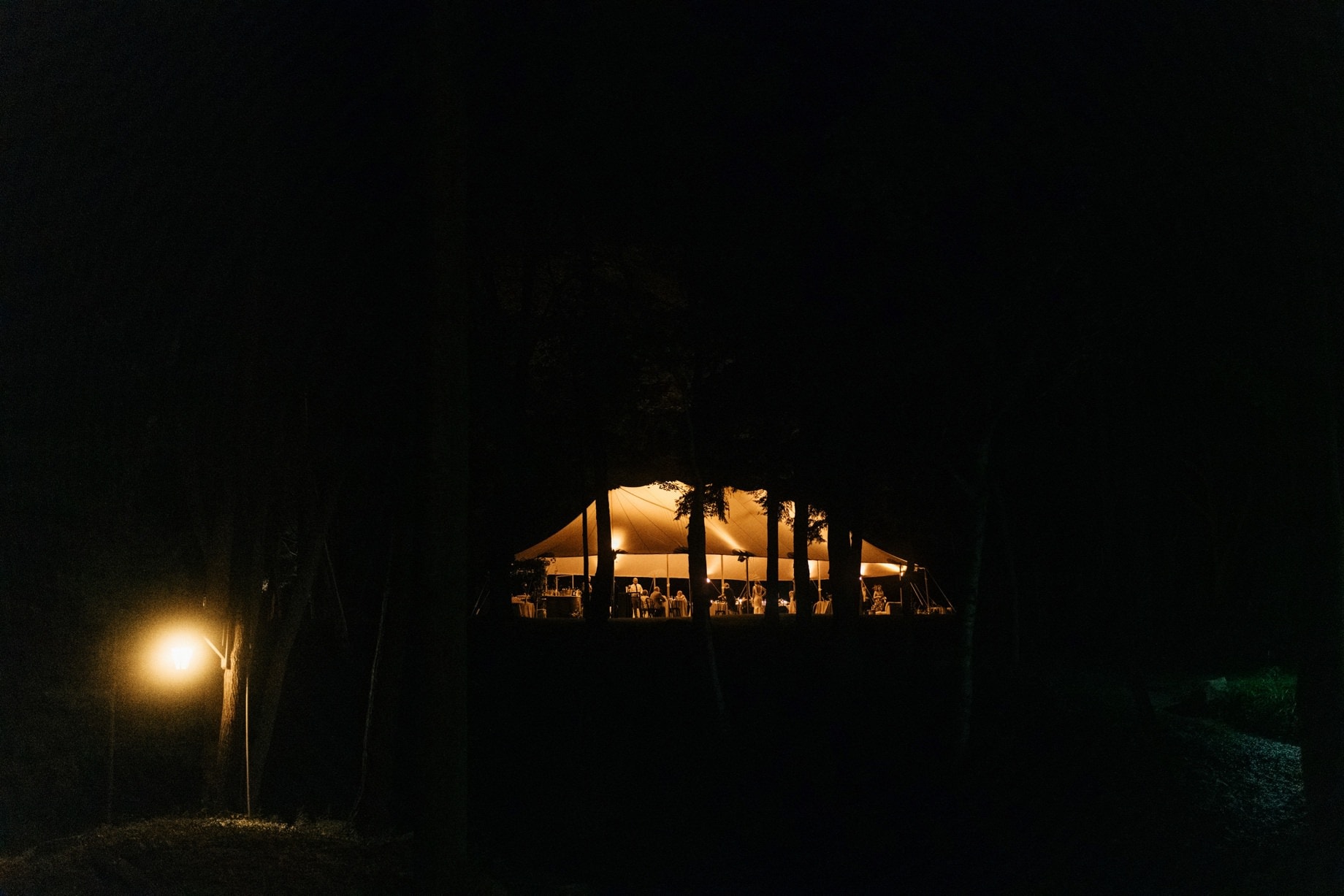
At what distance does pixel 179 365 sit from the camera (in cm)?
989

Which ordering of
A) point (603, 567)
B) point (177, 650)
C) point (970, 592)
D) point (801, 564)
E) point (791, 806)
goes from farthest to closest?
point (801, 564)
point (603, 567)
point (970, 592)
point (791, 806)
point (177, 650)

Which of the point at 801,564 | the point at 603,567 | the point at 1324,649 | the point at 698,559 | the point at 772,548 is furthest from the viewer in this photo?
the point at 772,548

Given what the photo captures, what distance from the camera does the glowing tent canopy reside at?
21656 mm

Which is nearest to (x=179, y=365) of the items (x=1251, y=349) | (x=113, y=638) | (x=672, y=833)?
(x=113, y=638)

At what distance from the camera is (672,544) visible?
21828 mm

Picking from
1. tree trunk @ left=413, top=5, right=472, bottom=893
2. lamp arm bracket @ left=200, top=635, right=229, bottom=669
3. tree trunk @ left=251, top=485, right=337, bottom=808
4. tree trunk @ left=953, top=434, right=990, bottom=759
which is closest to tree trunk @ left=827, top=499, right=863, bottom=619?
tree trunk @ left=953, top=434, right=990, bottom=759

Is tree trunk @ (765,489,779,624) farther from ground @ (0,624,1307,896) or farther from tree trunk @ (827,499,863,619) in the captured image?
ground @ (0,624,1307,896)

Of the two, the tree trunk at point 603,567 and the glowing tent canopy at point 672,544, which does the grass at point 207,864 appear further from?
the glowing tent canopy at point 672,544

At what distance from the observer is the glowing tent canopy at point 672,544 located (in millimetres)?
21656

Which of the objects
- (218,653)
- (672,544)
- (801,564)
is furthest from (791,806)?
(672,544)

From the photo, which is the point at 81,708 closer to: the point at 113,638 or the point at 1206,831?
the point at 113,638

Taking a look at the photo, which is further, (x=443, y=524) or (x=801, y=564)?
(x=801, y=564)

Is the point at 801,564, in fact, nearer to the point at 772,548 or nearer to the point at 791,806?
the point at 772,548

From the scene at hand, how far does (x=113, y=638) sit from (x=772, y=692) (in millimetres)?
8079
